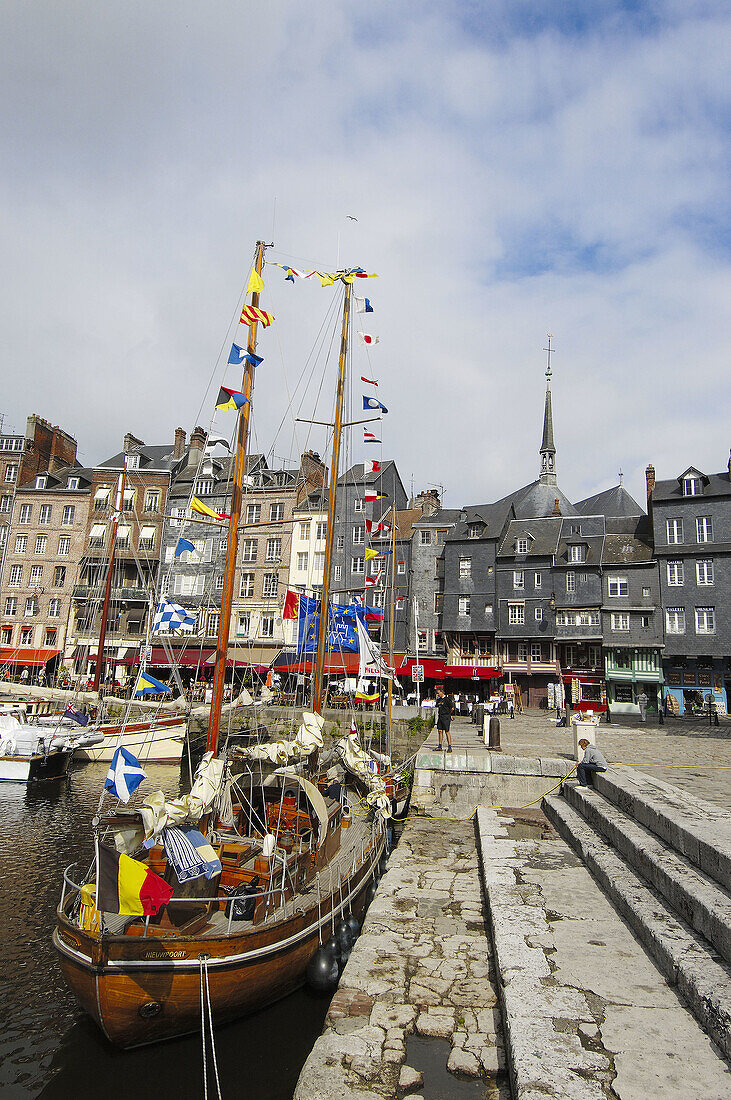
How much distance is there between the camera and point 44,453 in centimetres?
5338

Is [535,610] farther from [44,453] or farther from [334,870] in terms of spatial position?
[44,453]

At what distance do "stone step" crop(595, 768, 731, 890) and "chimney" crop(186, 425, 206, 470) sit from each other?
44204 mm

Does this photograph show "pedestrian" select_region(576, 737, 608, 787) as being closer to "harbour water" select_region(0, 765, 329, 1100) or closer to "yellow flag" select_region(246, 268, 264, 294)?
"harbour water" select_region(0, 765, 329, 1100)

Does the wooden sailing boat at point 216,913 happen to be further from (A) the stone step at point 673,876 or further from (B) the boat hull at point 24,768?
(B) the boat hull at point 24,768

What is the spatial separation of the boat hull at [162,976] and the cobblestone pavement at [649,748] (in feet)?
27.7

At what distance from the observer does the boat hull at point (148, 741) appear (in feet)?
94.9

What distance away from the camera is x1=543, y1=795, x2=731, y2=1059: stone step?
483cm

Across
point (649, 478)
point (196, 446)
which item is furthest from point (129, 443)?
point (649, 478)

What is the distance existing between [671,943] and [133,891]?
541 cm

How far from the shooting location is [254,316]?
12953 mm

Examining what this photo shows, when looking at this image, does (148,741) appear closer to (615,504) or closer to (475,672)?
(475,672)

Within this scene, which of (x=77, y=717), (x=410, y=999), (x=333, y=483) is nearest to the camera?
(x=410, y=999)

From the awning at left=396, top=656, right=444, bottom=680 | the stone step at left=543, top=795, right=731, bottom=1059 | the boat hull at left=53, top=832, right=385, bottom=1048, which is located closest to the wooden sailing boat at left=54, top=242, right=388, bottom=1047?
the boat hull at left=53, top=832, right=385, bottom=1048

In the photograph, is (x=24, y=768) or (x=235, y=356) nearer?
(x=235, y=356)
